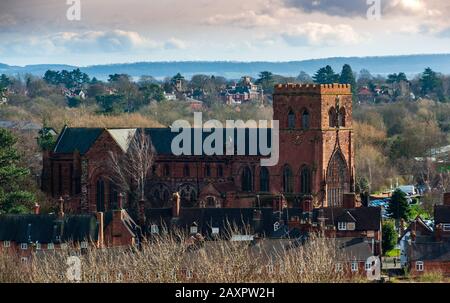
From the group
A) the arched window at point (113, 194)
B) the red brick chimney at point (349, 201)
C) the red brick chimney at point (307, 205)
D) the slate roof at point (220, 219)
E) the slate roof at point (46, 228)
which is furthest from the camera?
the arched window at point (113, 194)

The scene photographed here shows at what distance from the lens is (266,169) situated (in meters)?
70.8

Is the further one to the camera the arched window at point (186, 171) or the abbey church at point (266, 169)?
the arched window at point (186, 171)

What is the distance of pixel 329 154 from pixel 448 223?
31.7 ft

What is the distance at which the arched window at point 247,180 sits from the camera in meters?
71.2

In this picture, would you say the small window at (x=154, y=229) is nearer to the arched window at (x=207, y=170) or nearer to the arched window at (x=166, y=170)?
the arched window at (x=207, y=170)

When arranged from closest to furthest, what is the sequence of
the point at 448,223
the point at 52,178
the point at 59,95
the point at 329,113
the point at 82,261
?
the point at 82,261, the point at 448,223, the point at 329,113, the point at 52,178, the point at 59,95

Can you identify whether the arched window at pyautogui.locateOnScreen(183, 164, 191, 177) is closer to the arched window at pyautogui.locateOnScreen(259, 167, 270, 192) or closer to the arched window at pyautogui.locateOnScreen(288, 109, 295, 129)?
the arched window at pyautogui.locateOnScreen(259, 167, 270, 192)

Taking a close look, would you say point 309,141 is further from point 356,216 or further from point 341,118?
point 356,216

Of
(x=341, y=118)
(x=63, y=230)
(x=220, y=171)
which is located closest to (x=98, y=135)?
(x=220, y=171)

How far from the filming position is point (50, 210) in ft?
235

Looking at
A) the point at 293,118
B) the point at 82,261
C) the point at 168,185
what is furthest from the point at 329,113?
the point at 82,261

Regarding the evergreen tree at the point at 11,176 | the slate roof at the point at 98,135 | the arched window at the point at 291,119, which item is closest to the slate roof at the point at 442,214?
the arched window at the point at 291,119

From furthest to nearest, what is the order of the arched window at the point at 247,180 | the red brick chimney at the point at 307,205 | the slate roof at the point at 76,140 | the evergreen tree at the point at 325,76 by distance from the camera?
the evergreen tree at the point at 325,76 < the slate roof at the point at 76,140 < the arched window at the point at 247,180 < the red brick chimney at the point at 307,205
